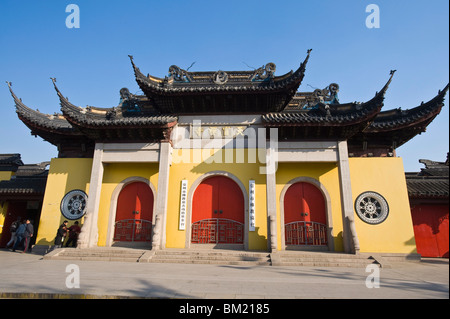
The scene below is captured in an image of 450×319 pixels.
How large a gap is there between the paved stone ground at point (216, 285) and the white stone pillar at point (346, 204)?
213cm

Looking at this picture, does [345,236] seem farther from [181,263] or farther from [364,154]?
[181,263]

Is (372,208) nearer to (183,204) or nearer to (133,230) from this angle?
(183,204)

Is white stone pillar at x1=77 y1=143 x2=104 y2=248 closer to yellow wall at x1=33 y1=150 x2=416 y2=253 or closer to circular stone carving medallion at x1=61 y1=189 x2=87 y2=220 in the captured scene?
yellow wall at x1=33 y1=150 x2=416 y2=253

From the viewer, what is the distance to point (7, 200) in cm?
1191

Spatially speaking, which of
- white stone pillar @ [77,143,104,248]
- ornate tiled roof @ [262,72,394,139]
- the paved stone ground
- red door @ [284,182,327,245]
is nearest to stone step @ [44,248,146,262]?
white stone pillar @ [77,143,104,248]

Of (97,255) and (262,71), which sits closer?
(97,255)

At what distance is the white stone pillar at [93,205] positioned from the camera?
9.07 metres

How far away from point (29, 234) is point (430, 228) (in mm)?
16020

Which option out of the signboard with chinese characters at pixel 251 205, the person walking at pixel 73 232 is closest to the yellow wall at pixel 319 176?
the signboard with chinese characters at pixel 251 205

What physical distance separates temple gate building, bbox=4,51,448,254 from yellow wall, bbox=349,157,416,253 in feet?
0.12

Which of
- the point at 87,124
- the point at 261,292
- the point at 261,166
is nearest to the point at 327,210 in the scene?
the point at 261,166

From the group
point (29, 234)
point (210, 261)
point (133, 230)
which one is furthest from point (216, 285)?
point (29, 234)

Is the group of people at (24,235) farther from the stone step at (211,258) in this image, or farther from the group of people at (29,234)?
the stone step at (211,258)

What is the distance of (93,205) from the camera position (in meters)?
9.59
